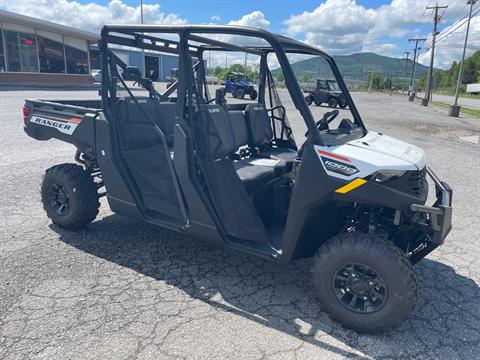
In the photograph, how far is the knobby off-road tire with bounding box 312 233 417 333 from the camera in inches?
101

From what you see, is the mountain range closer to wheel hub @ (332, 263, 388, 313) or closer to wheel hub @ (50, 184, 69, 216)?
wheel hub @ (332, 263, 388, 313)

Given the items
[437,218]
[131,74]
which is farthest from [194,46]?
[437,218]

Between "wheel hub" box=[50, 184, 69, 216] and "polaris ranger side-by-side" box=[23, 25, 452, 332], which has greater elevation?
"polaris ranger side-by-side" box=[23, 25, 452, 332]

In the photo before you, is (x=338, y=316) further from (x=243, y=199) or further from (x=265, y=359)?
(x=243, y=199)

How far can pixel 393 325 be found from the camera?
2.64 metres

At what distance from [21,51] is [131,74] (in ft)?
88.3

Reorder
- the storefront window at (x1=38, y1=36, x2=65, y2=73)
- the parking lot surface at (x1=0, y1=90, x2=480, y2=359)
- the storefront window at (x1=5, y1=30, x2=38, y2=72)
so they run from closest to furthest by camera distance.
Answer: the parking lot surface at (x1=0, y1=90, x2=480, y2=359), the storefront window at (x1=5, y1=30, x2=38, y2=72), the storefront window at (x1=38, y1=36, x2=65, y2=73)

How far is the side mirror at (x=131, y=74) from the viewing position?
12.1ft

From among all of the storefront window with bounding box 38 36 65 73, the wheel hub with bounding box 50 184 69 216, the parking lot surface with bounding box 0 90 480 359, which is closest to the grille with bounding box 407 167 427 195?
the parking lot surface with bounding box 0 90 480 359

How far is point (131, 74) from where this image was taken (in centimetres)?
374

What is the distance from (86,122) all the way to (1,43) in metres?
25.9

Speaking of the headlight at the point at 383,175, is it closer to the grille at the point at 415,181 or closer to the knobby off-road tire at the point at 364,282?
the grille at the point at 415,181

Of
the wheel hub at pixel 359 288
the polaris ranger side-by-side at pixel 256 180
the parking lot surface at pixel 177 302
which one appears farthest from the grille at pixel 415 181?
the parking lot surface at pixel 177 302

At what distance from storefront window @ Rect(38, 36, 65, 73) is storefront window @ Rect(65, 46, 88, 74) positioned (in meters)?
0.64
